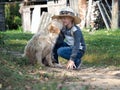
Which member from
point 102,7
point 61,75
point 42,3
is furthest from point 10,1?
point 61,75

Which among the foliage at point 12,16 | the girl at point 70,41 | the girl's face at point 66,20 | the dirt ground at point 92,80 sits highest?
the girl's face at point 66,20

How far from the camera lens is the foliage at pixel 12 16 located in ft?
124

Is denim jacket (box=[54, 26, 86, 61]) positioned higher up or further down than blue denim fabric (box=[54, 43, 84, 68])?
higher up

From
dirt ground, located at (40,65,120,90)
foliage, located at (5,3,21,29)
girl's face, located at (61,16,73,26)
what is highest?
girl's face, located at (61,16,73,26)

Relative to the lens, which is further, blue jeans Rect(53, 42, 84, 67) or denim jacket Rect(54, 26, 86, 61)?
blue jeans Rect(53, 42, 84, 67)

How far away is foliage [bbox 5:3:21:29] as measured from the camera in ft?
124

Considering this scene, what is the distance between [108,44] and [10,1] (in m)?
25.6

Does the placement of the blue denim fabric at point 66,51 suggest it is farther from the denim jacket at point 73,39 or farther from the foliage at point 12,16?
the foliage at point 12,16

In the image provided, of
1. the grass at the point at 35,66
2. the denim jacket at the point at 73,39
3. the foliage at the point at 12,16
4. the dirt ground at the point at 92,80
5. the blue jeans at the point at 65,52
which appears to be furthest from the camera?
the foliage at the point at 12,16

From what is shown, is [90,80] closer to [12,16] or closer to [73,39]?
[73,39]

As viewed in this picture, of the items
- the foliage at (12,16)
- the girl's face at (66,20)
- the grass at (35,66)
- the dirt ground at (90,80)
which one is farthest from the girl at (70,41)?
the foliage at (12,16)

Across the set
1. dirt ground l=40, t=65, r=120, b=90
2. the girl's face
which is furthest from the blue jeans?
the girl's face

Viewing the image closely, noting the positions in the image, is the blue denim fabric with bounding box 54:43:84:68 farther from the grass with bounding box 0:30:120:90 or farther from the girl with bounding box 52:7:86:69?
the grass with bounding box 0:30:120:90

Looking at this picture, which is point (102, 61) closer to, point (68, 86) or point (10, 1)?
point (68, 86)
